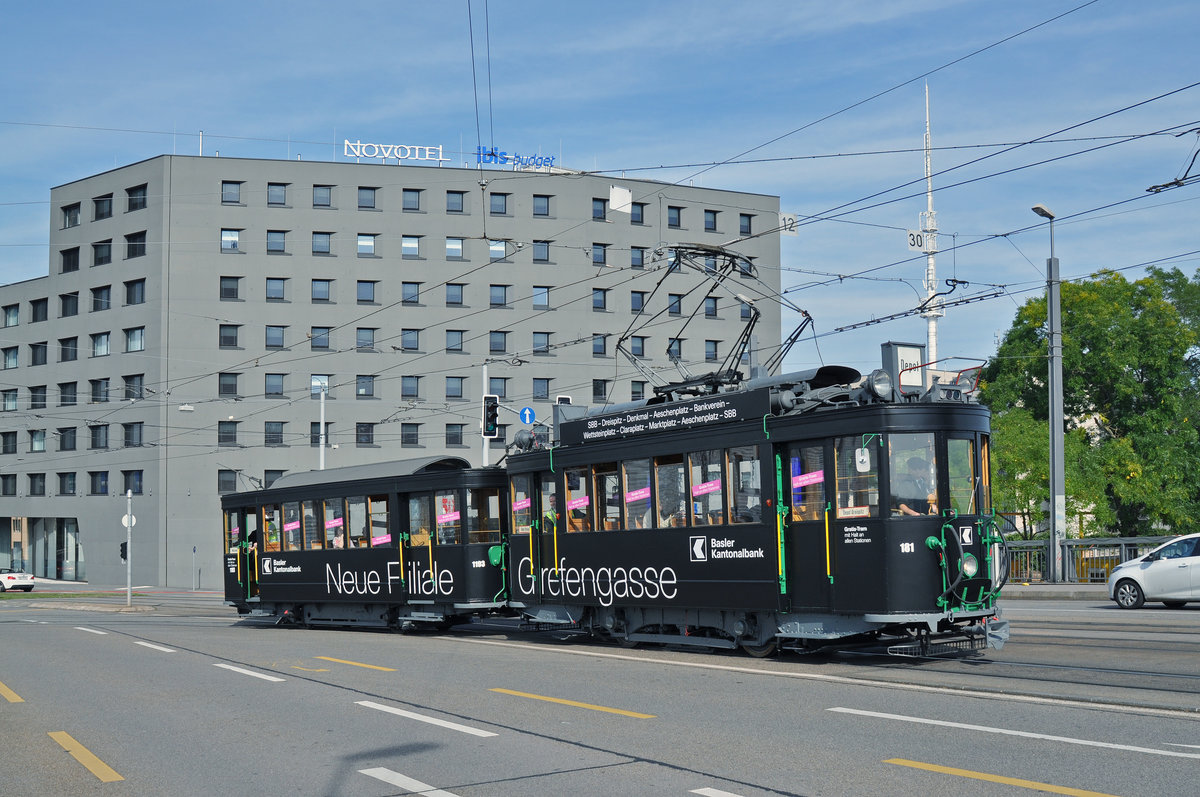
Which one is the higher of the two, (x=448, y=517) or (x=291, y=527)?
(x=448, y=517)

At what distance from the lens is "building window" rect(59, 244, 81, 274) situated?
67312 millimetres

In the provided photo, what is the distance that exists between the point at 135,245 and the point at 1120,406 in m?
48.5

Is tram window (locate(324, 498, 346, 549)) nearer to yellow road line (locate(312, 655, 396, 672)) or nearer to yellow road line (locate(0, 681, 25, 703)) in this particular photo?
yellow road line (locate(312, 655, 396, 672))

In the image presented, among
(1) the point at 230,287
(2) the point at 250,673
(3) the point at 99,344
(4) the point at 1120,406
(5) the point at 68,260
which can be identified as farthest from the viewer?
(5) the point at 68,260

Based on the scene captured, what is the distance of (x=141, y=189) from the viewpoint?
63375 millimetres

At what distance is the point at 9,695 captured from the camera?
1303 centimetres

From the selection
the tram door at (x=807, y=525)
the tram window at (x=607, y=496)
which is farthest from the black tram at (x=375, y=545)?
the tram door at (x=807, y=525)

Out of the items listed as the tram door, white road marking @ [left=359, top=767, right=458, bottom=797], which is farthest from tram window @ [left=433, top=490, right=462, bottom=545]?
white road marking @ [left=359, top=767, right=458, bottom=797]

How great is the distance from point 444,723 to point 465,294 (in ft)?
184

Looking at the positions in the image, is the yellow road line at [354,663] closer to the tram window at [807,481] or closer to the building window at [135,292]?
the tram window at [807,481]

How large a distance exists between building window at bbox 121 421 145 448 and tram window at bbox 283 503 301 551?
4083 centimetres

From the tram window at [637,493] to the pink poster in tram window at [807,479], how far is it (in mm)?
2760

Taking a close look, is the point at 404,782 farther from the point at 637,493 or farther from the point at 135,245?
the point at 135,245

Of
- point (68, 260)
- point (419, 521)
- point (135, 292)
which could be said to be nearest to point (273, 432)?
point (135, 292)
